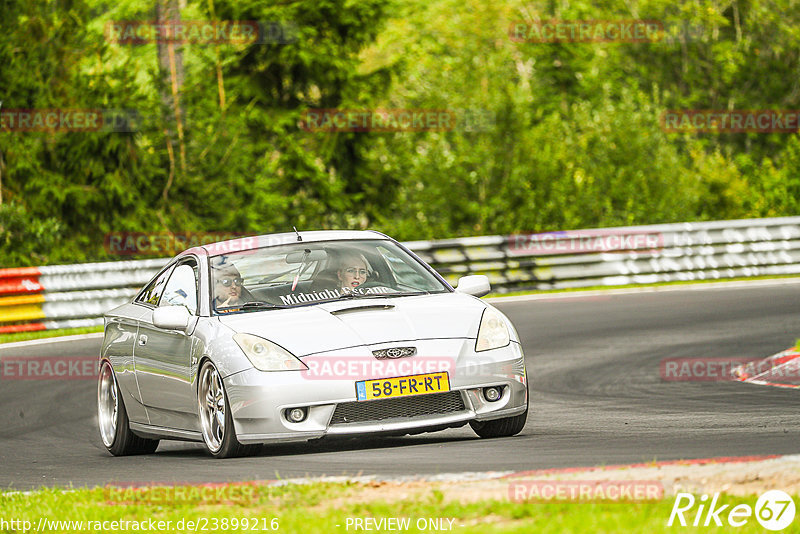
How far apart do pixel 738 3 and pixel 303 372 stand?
43358 millimetres

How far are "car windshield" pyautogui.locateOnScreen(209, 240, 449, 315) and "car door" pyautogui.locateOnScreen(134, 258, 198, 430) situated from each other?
0.27m

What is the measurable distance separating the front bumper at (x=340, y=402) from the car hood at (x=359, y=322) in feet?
0.30

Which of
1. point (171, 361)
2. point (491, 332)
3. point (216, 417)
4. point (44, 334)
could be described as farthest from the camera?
point (44, 334)

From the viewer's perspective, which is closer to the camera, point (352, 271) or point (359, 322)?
point (359, 322)

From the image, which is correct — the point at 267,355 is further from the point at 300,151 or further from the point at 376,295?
the point at 300,151

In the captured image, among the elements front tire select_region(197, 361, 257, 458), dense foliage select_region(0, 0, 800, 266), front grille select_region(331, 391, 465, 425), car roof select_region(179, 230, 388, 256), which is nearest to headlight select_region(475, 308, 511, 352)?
front grille select_region(331, 391, 465, 425)

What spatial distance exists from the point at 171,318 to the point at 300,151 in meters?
22.8

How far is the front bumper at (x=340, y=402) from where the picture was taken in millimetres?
8086

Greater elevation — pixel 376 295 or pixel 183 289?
pixel 376 295

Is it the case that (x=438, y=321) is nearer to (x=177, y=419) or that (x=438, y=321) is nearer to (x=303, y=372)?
(x=303, y=372)

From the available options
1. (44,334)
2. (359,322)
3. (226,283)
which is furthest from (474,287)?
(44,334)

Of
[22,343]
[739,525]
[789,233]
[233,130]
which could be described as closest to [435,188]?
[233,130]

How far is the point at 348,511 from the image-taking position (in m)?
5.87

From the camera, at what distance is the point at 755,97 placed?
48844mm
